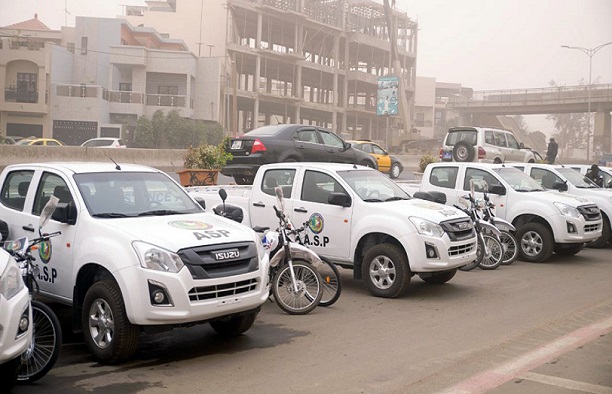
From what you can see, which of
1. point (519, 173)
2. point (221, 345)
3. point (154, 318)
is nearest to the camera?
point (154, 318)

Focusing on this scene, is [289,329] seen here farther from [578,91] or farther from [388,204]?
[578,91]

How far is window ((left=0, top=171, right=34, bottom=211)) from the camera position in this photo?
824cm

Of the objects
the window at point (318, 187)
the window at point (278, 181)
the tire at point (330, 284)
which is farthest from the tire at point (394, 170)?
the tire at point (330, 284)

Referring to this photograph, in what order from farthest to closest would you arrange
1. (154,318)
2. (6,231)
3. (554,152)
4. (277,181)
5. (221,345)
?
1. (554,152)
2. (277,181)
3. (221,345)
4. (6,231)
5. (154,318)

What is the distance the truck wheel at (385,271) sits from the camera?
9.84m

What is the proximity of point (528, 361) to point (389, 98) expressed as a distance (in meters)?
66.8

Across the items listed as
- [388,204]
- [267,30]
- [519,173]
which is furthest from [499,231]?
[267,30]

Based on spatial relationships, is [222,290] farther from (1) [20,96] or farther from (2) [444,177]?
(1) [20,96]

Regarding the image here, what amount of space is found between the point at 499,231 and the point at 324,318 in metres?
5.36

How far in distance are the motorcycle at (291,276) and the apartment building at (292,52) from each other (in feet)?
175

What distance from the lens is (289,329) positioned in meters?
8.19

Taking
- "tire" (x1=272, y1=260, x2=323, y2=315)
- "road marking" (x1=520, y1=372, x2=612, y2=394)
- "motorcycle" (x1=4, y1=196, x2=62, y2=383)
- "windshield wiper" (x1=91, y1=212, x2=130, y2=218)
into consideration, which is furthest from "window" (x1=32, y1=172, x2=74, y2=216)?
"road marking" (x1=520, y1=372, x2=612, y2=394)

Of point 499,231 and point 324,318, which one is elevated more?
point 499,231

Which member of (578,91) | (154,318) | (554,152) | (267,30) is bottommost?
(154,318)
